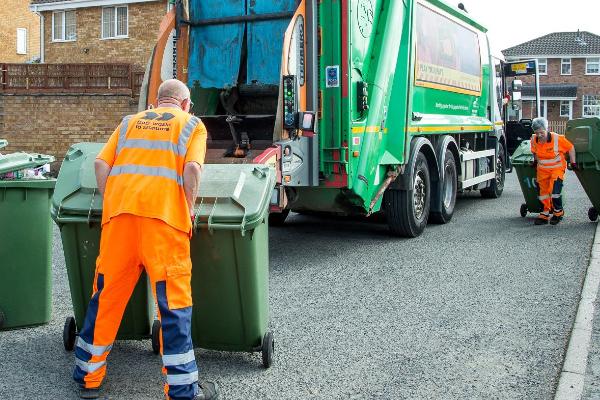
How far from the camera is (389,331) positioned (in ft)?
16.5

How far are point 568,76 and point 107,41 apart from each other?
35.8 meters

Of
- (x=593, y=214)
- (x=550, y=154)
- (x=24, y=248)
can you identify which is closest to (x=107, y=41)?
(x=550, y=154)

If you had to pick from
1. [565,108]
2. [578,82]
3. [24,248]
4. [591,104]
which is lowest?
[24,248]

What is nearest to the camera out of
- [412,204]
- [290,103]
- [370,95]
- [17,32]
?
[290,103]

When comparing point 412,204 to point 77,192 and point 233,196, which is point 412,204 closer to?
point 233,196

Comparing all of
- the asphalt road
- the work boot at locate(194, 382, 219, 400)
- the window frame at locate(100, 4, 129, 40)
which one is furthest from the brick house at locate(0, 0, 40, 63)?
the work boot at locate(194, 382, 219, 400)

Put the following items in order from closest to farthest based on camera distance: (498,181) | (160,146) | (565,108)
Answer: (160,146), (498,181), (565,108)

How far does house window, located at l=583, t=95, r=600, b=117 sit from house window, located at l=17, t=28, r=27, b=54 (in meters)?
35.0

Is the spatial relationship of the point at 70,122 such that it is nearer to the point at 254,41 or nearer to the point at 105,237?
the point at 254,41

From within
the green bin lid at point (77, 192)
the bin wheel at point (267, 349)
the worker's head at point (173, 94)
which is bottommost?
the bin wheel at point (267, 349)

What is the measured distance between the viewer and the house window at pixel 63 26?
26.7m

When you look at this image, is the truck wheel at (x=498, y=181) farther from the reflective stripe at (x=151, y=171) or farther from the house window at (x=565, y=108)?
the house window at (x=565, y=108)

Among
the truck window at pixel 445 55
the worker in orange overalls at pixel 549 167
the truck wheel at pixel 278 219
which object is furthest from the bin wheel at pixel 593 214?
the truck wheel at pixel 278 219

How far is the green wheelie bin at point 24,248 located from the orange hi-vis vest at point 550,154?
21.8 ft
